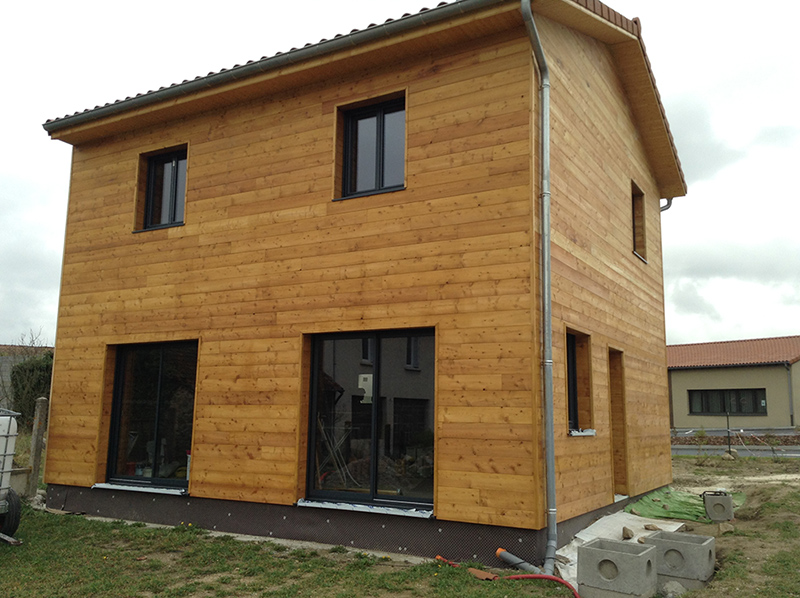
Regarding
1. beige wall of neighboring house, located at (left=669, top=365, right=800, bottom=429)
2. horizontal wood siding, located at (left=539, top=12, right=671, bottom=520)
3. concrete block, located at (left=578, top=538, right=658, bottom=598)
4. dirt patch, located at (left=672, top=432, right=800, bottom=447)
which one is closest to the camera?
concrete block, located at (left=578, top=538, right=658, bottom=598)

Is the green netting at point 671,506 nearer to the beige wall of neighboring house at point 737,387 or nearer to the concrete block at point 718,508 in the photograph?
the concrete block at point 718,508

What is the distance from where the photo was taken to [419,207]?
7484mm

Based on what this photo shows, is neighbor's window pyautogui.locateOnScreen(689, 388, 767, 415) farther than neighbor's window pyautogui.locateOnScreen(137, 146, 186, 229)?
Yes

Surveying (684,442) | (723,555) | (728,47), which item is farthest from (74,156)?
(684,442)

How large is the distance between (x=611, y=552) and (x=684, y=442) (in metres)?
24.2

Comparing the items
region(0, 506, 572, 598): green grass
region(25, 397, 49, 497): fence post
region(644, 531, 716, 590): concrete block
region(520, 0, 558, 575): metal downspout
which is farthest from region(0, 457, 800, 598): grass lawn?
region(25, 397, 49, 497): fence post

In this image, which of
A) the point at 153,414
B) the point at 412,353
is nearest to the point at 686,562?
the point at 412,353

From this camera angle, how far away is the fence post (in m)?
9.95

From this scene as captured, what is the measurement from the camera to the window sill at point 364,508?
6898 millimetres

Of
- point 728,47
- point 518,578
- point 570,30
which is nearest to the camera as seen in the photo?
point 518,578

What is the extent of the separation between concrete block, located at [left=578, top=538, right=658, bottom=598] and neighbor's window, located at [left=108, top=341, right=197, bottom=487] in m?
5.33

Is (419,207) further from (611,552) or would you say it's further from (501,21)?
(611,552)

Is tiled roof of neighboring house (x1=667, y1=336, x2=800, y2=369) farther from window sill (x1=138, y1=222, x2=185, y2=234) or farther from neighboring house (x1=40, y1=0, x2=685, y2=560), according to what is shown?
window sill (x1=138, y1=222, x2=185, y2=234)

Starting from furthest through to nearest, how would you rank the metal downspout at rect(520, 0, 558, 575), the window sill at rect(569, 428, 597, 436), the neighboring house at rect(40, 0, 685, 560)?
the window sill at rect(569, 428, 597, 436), the neighboring house at rect(40, 0, 685, 560), the metal downspout at rect(520, 0, 558, 575)
